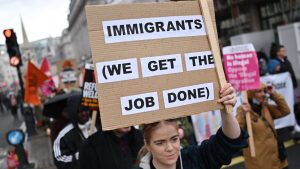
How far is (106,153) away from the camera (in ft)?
10.9

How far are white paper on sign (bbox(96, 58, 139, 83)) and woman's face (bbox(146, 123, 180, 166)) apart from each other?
0.31 m

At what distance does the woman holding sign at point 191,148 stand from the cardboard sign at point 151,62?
81 millimetres

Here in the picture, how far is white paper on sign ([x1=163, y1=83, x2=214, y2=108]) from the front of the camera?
228cm

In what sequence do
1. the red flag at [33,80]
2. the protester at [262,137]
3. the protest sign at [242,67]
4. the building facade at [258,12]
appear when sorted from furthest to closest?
the building facade at [258,12] < the red flag at [33,80] < the protest sign at [242,67] < the protester at [262,137]

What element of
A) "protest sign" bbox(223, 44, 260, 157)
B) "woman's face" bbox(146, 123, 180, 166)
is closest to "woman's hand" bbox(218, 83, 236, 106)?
"woman's face" bbox(146, 123, 180, 166)

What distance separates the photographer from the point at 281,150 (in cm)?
454

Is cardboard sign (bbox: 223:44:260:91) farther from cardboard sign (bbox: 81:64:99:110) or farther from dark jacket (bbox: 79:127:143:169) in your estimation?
dark jacket (bbox: 79:127:143:169)

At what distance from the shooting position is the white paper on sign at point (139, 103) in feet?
7.20

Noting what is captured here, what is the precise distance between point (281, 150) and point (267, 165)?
0.90 ft

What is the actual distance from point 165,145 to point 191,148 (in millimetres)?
233

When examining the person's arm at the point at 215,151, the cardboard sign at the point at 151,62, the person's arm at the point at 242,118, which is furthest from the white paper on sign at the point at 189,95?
the person's arm at the point at 242,118

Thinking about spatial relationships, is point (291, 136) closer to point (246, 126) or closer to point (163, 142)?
point (246, 126)

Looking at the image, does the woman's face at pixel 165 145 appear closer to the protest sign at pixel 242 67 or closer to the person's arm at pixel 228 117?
the person's arm at pixel 228 117

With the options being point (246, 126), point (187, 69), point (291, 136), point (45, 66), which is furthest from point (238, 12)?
point (187, 69)
